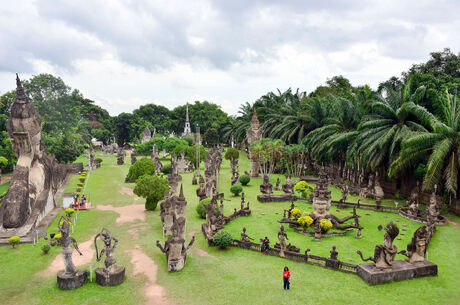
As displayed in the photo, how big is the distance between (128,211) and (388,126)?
28290mm

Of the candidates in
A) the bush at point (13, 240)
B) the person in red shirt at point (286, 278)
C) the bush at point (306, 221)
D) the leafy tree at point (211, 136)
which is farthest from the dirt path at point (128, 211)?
the leafy tree at point (211, 136)

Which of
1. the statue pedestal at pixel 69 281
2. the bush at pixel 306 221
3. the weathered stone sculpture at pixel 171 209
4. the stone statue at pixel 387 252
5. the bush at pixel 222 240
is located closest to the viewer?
the statue pedestal at pixel 69 281

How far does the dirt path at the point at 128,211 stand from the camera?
88.4 ft

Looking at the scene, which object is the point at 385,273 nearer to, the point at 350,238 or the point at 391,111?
the point at 350,238

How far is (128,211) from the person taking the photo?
29.6m

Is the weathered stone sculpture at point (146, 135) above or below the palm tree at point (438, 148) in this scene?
above

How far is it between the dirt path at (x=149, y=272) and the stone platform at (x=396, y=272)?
1014 centimetres

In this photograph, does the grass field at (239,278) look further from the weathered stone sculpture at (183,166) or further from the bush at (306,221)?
the weathered stone sculpture at (183,166)

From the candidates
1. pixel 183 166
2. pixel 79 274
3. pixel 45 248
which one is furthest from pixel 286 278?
pixel 183 166

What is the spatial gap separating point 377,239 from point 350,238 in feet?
6.34

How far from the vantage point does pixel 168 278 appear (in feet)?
53.7

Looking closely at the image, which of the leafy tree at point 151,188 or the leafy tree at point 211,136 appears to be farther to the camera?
the leafy tree at point 211,136

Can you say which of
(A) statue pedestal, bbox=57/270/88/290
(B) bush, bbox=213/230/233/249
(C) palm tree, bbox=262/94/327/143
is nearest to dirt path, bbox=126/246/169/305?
(A) statue pedestal, bbox=57/270/88/290

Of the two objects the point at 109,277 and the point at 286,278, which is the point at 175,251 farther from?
the point at 286,278
